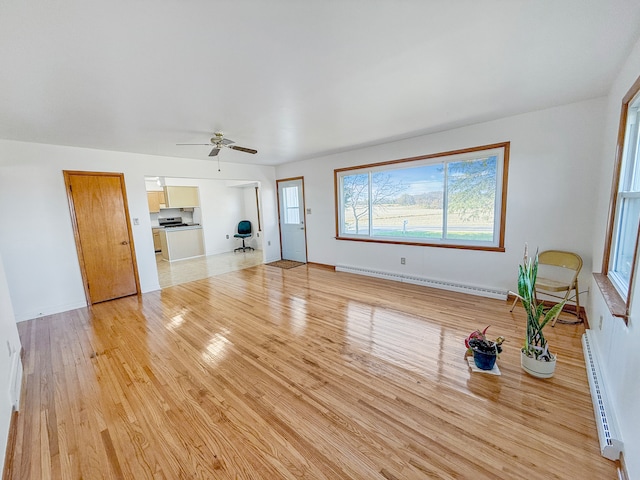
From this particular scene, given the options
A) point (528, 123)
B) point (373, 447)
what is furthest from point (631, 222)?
point (373, 447)

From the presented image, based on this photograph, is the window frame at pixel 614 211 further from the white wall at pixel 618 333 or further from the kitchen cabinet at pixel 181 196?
the kitchen cabinet at pixel 181 196

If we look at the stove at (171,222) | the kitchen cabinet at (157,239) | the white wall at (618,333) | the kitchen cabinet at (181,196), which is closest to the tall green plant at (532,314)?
the white wall at (618,333)

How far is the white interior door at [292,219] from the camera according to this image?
20.4 feet

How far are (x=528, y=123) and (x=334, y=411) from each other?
381cm

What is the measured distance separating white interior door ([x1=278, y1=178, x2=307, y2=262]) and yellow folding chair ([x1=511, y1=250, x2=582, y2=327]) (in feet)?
14.1

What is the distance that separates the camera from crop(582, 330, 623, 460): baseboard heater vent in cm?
139

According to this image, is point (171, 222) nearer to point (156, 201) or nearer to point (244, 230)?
point (156, 201)

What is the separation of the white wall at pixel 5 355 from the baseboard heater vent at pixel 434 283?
446 centimetres

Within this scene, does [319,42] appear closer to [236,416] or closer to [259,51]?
[259,51]

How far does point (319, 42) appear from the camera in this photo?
5.36 ft

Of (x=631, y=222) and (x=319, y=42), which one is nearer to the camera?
(x=319, y=42)

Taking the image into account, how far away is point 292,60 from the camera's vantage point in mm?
1820

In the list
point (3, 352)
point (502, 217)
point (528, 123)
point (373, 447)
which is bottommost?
point (373, 447)

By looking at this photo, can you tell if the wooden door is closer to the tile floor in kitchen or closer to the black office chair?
the tile floor in kitchen
